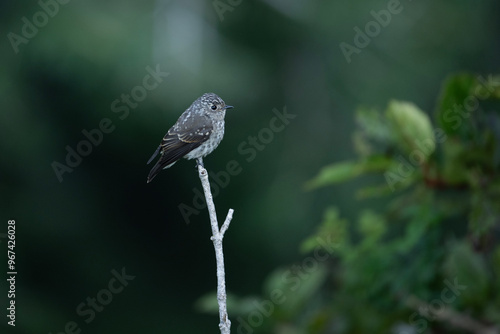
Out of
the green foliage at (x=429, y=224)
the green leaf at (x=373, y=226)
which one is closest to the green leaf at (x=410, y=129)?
the green foliage at (x=429, y=224)

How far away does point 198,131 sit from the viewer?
4352mm

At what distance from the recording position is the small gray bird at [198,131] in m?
4.15

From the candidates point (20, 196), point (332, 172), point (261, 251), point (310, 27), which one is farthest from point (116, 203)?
point (332, 172)

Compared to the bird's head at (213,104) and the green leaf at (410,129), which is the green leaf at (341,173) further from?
the bird's head at (213,104)

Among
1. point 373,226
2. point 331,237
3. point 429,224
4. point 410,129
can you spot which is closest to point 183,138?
point 331,237

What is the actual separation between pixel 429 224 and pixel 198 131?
1.61 meters

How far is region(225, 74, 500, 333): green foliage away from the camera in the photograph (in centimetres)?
322

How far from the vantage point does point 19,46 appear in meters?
9.37

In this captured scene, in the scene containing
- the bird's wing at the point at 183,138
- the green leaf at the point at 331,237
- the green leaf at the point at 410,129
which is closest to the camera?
the green leaf at the point at 410,129

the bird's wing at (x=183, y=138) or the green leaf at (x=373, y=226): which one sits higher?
the green leaf at (x=373, y=226)

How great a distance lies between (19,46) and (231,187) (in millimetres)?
3397

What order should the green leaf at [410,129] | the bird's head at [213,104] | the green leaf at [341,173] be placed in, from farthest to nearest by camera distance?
1. the bird's head at [213,104]
2. the green leaf at [341,173]
3. the green leaf at [410,129]

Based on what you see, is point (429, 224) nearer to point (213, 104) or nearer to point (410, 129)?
point (410, 129)

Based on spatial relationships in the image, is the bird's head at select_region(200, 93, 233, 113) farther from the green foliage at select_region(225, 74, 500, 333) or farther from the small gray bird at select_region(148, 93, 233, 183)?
the green foliage at select_region(225, 74, 500, 333)
